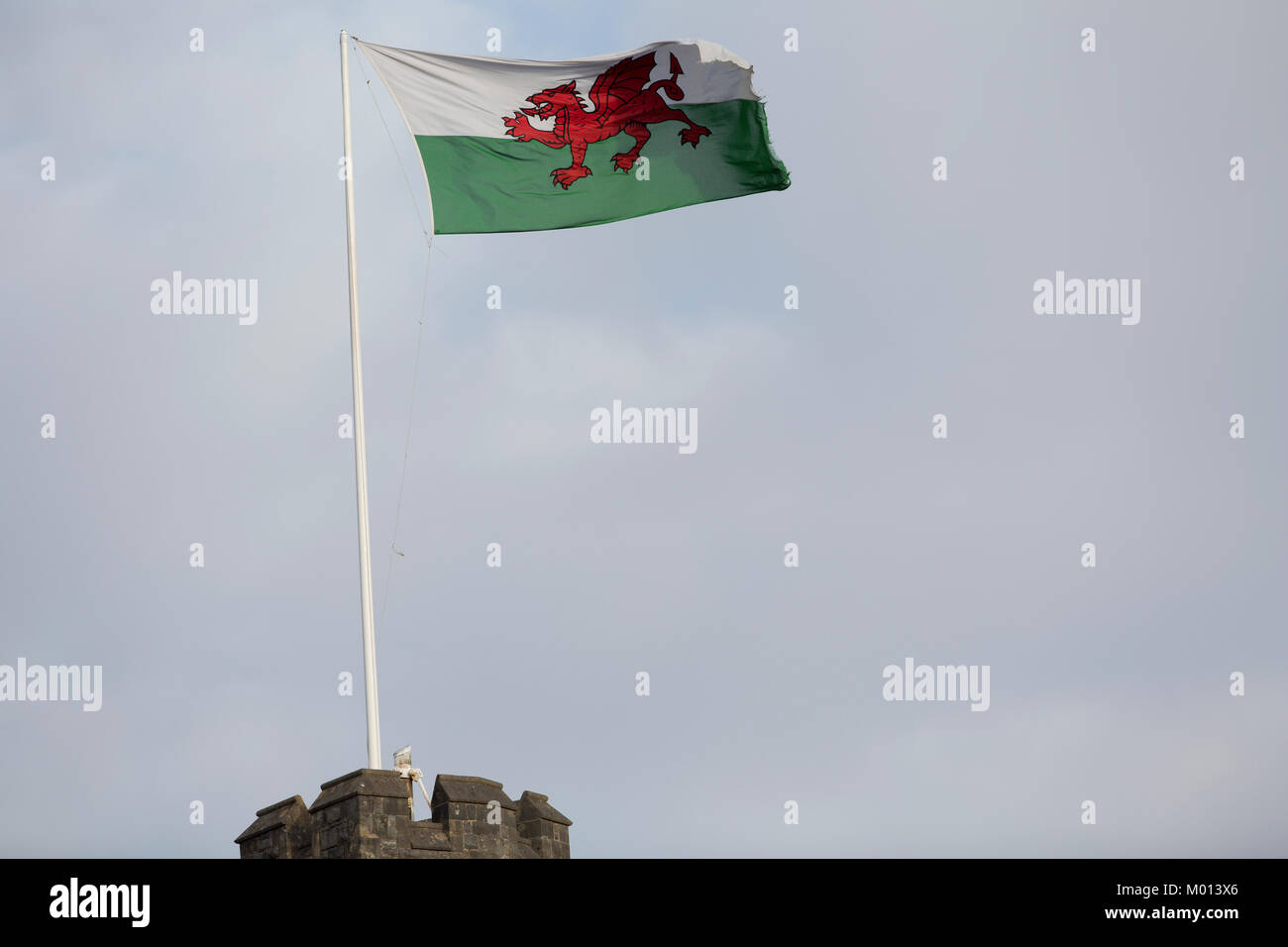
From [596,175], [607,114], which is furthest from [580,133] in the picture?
[596,175]

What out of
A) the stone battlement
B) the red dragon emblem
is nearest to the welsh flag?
the red dragon emblem

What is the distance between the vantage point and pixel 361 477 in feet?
68.7

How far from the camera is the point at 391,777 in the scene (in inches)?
781

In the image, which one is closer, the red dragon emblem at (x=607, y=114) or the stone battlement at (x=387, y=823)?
the stone battlement at (x=387, y=823)

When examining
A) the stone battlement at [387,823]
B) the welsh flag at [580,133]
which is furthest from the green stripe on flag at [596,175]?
the stone battlement at [387,823]

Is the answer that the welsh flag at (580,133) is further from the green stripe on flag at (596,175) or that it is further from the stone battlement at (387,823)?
the stone battlement at (387,823)

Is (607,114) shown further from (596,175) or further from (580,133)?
(596,175)

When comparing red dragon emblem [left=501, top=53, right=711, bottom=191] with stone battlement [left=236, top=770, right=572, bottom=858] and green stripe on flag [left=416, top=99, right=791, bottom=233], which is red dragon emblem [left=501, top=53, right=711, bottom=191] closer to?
green stripe on flag [left=416, top=99, right=791, bottom=233]

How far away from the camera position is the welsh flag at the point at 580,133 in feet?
77.0

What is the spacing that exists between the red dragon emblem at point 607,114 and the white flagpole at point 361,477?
274 centimetres
